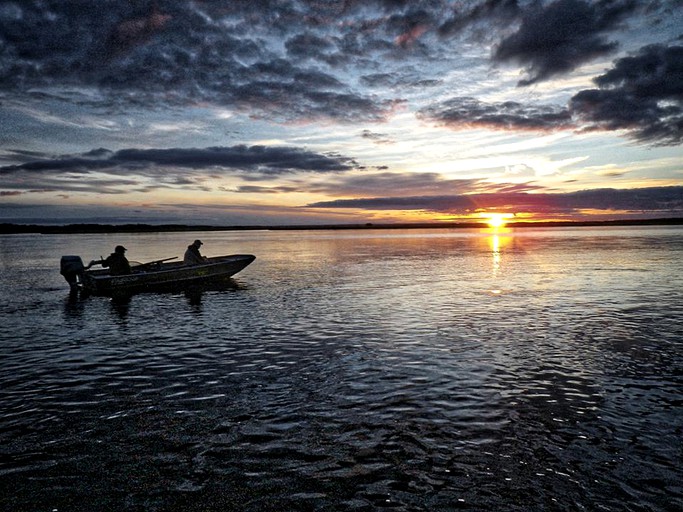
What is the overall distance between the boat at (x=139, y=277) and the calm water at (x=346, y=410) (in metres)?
7.41

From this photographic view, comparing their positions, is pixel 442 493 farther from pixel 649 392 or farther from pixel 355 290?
pixel 355 290

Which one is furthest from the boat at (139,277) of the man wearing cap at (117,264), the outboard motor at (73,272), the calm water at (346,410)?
the calm water at (346,410)

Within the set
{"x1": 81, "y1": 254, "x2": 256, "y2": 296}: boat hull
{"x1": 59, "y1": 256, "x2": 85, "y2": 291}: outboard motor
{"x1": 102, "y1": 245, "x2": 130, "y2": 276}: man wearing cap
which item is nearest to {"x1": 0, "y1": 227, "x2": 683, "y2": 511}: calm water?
{"x1": 81, "y1": 254, "x2": 256, "y2": 296}: boat hull

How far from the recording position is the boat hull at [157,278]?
99.8 ft

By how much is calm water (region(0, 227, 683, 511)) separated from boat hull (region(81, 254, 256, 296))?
7.34m

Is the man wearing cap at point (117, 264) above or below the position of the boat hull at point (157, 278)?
above

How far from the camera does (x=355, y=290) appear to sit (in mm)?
31109

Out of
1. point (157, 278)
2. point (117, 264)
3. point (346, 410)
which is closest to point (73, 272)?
point (117, 264)

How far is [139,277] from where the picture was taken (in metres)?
31.2

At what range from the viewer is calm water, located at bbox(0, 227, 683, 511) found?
746cm

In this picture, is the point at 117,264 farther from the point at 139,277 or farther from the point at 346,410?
the point at 346,410

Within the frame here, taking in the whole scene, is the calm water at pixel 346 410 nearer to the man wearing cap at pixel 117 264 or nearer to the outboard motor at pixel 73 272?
the man wearing cap at pixel 117 264

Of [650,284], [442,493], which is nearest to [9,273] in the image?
[442,493]

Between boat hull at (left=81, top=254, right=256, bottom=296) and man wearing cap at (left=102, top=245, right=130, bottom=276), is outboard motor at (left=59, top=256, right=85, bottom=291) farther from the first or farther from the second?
man wearing cap at (left=102, top=245, right=130, bottom=276)
